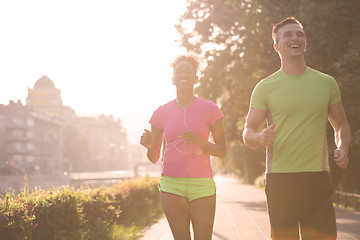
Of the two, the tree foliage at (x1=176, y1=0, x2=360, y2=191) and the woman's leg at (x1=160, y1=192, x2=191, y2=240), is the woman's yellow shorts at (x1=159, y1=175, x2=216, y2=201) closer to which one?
the woman's leg at (x1=160, y1=192, x2=191, y2=240)

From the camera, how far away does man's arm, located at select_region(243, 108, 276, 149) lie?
126 inches

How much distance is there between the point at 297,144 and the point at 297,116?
0.62 ft

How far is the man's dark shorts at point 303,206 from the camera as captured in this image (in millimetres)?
3252

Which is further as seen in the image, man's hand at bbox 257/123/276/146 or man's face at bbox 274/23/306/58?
man's face at bbox 274/23/306/58

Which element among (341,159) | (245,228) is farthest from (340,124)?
(245,228)

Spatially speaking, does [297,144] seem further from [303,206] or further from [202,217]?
[202,217]

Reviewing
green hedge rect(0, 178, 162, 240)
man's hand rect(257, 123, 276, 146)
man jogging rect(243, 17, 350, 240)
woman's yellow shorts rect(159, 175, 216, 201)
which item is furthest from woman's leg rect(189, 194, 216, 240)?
green hedge rect(0, 178, 162, 240)

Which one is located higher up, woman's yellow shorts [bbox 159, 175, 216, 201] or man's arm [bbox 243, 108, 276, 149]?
man's arm [bbox 243, 108, 276, 149]

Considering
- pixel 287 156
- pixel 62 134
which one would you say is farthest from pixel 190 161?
pixel 62 134

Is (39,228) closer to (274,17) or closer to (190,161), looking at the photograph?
(190,161)

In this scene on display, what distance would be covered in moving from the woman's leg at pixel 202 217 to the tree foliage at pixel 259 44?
1243cm

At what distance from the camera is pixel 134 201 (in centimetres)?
1648

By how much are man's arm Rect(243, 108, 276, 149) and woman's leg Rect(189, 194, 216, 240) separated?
73 cm

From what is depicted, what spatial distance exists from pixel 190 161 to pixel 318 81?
1.20 meters
